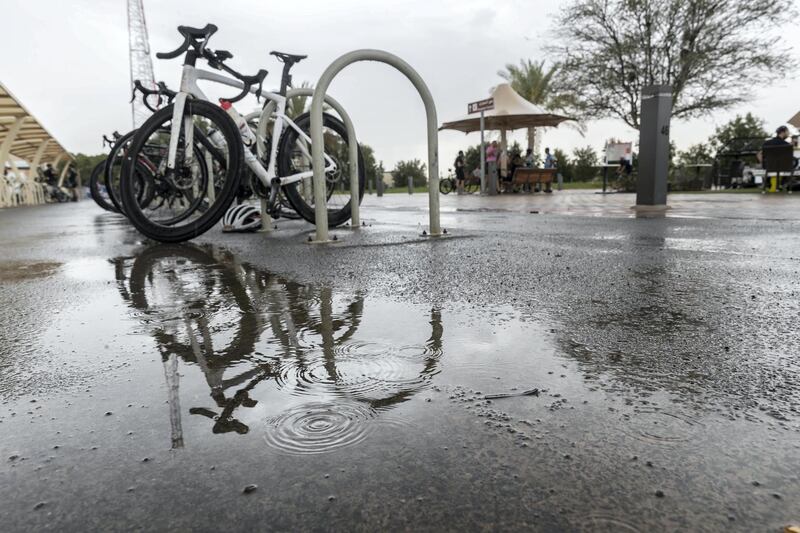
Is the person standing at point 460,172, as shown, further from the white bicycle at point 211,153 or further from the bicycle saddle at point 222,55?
the bicycle saddle at point 222,55

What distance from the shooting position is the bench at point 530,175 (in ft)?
69.6

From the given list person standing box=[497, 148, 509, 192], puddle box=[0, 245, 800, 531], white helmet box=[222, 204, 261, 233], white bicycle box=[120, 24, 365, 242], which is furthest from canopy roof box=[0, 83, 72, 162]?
puddle box=[0, 245, 800, 531]

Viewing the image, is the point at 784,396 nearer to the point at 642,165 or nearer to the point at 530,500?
the point at 530,500

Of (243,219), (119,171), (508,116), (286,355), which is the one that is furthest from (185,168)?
(508,116)

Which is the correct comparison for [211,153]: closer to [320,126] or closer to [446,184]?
[320,126]

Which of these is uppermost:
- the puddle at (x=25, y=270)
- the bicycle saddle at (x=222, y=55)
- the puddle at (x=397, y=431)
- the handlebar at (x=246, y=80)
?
the bicycle saddle at (x=222, y=55)

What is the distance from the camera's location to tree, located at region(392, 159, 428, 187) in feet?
151

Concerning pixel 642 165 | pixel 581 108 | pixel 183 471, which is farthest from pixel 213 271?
pixel 581 108

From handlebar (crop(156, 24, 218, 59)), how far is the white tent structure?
58.3 feet

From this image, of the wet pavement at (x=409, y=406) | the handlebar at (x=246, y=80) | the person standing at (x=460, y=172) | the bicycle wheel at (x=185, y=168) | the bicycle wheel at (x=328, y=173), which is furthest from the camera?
the person standing at (x=460, y=172)

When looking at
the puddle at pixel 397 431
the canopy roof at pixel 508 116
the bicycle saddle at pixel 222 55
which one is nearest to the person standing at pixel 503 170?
the canopy roof at pixel 508 116

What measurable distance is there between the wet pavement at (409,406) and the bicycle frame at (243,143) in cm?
239

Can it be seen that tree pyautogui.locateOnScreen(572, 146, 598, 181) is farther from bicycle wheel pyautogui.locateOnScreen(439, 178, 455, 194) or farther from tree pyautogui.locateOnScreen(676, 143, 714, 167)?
bicycle wheel pyautogui.locateOnScreen(439, 178, 455, 194)

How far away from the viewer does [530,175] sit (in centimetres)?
2142
